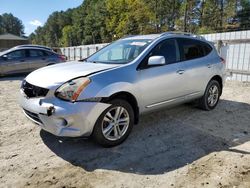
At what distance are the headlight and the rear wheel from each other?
3070 mm

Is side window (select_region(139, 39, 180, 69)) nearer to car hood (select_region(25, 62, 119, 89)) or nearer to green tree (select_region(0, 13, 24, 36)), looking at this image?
car hood (select_region(25, 62, 119, 89))

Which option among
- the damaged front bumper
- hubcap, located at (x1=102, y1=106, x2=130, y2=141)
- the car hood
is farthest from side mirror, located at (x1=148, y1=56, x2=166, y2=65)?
the damaged front bumper

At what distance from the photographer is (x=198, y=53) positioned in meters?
5.38

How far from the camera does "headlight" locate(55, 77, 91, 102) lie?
3418 mm

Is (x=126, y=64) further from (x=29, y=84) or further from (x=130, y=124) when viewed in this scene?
(x=29, y=84)

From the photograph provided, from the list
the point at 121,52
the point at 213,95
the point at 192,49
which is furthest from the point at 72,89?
the point at 213,95


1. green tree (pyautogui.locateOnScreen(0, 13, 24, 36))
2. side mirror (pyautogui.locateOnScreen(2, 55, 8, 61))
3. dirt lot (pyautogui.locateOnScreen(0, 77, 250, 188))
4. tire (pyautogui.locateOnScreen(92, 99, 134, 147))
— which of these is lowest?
dirt lot (pyautogui.locateOnScreen(0, 77, 250, 188))

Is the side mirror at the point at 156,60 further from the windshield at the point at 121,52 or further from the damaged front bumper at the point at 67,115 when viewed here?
the damaged front bumper at the point at 67,115

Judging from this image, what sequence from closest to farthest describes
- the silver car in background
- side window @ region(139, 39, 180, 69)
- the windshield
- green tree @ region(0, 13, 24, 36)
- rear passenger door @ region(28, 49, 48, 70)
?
the windshield < side window @ region(139, 39, 180, 69) < the silver car in background < rear passenger door @ region(28, 49, 48, 70) < green tree @ region(0, 13, 24, 36)

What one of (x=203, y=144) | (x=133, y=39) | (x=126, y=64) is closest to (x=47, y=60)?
(x=133, y=39)

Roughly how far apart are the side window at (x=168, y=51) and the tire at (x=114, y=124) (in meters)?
1.00

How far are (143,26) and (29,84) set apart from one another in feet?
125

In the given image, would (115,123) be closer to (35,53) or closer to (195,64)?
(195,64)

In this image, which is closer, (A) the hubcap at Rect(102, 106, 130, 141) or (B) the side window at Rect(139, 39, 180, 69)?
(A) the hubcap at Rect(102, 106, 130, 141)
